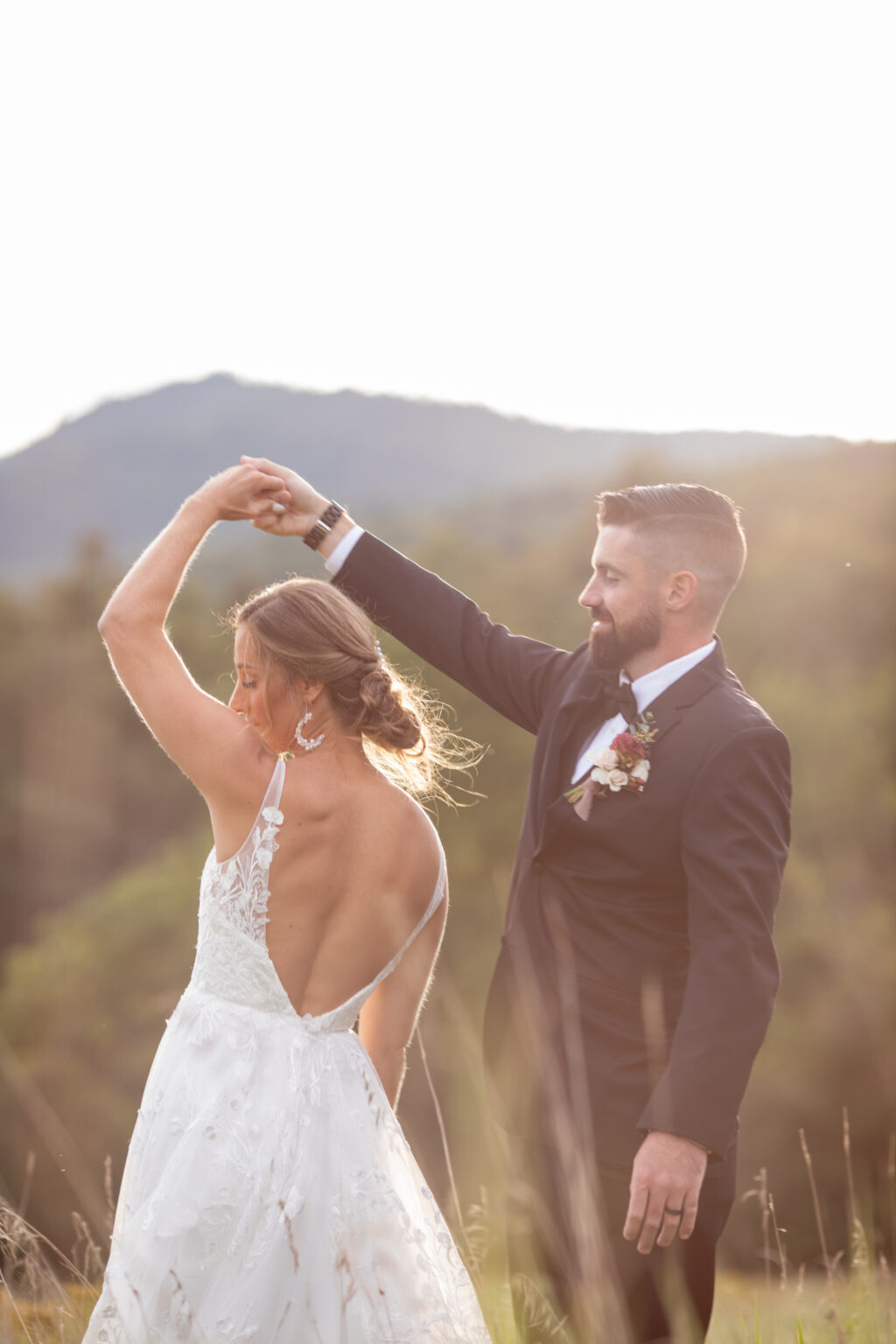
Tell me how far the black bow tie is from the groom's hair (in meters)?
0.29

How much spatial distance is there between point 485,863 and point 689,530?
19.1 metres

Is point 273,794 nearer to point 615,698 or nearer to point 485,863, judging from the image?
point 615,698

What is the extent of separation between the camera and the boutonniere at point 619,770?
305cm

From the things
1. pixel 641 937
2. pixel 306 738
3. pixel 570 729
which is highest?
pixel 306 738

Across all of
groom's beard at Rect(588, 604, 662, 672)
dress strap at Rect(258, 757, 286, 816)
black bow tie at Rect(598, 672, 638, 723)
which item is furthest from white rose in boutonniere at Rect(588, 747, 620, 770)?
dress strap at Rect(258, 757, 286, 816)

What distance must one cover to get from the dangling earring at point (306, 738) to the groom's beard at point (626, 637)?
2.65 feet

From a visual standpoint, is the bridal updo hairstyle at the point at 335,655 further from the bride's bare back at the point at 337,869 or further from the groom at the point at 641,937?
the groom at the point at 641,937

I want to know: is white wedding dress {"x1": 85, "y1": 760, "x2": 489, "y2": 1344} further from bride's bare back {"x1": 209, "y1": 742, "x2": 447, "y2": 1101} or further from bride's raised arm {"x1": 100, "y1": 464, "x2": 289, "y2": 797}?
bride's raised arm {"x1": 100, "y1": 464, "x2": 289, "y2": 797}

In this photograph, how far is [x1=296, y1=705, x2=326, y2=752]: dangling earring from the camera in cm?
279

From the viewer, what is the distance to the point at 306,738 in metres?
2.80

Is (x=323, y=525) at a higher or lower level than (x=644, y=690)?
higher

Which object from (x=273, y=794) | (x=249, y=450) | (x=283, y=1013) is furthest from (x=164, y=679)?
(x=249, y=450)

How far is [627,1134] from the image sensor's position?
117 inches

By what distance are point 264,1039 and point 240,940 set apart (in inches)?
9.8
